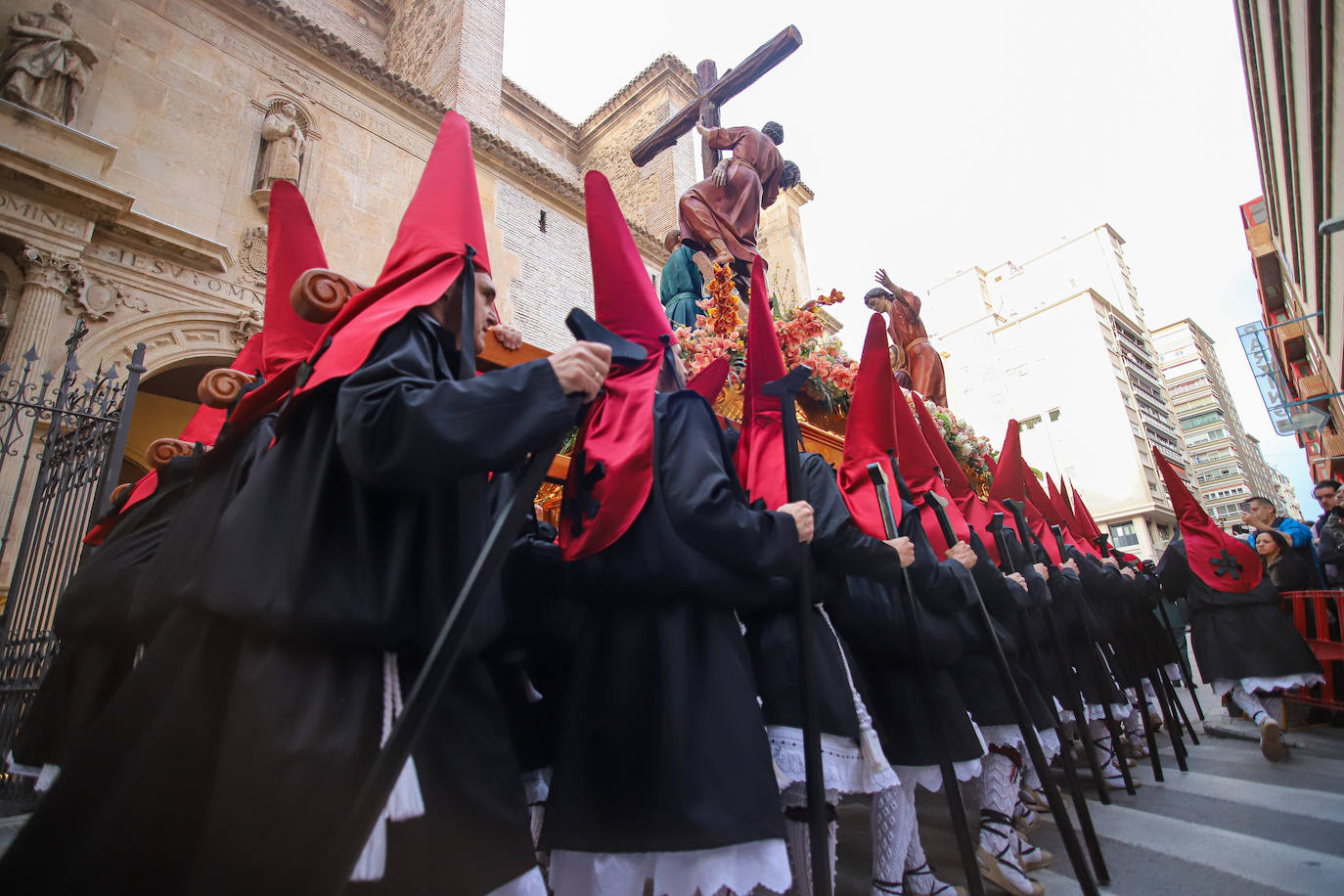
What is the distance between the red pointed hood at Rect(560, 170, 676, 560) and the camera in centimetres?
187

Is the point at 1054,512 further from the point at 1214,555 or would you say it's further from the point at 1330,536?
the point at 1330,536

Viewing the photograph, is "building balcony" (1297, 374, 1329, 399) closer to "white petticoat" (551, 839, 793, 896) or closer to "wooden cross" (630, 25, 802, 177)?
"wooden cross" (630, 25, 802, 177)

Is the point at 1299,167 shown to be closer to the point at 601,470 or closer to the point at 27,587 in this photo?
the point at 601,470

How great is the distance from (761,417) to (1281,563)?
627 centimetres

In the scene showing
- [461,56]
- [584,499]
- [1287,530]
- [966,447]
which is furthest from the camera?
[461,56]

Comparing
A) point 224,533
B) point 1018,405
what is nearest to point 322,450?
point 224,533

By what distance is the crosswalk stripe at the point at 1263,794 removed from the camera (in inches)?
134

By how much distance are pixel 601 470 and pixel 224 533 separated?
3.25 ft

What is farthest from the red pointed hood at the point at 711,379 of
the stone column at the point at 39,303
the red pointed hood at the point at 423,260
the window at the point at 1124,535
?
the window at the point at 1124,535

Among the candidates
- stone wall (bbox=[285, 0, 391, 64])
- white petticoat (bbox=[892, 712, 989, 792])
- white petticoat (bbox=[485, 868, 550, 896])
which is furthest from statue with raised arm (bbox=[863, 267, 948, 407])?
stone wall (bbox=[285, 0, 391, 64])

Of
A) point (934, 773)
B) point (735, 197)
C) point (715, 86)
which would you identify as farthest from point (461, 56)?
point (934, 773)

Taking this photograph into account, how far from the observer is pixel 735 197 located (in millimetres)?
6758

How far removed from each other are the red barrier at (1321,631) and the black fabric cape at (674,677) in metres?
5.67

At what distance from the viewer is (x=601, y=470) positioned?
6.35 ft
